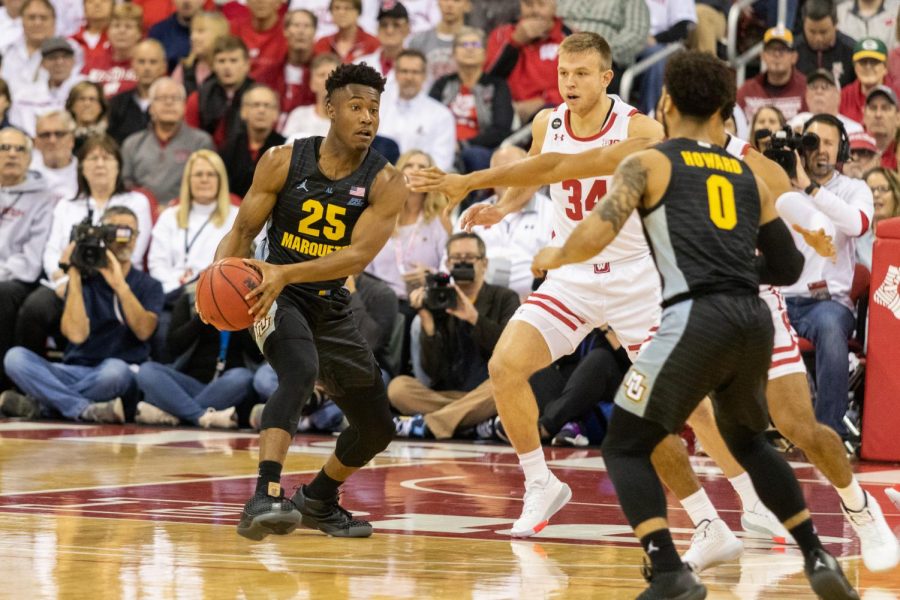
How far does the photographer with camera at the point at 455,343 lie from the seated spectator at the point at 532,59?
2954 mm

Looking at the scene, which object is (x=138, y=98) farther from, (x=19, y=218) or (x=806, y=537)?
(x=806, y=537)

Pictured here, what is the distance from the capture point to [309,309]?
7.21m

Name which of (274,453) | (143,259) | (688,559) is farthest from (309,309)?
(143,259)

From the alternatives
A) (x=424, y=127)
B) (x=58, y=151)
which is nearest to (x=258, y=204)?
(x=424, y=127)

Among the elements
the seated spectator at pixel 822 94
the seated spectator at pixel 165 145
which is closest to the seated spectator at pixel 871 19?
the seated spectator at pixel 822 94

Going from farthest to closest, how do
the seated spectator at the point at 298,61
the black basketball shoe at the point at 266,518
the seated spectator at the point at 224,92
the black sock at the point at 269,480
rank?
the seated spectator at the point at 298,61, the seated spectator at the point at 224,92, the black sock at the point at 269,480, the black basketball shoe at the point at 266,518

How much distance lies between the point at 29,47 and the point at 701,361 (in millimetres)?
13184

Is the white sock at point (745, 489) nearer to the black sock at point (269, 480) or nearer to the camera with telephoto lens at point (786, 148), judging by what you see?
the camera with telephoto lens at point (786, 148)

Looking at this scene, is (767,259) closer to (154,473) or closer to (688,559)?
(688,559)

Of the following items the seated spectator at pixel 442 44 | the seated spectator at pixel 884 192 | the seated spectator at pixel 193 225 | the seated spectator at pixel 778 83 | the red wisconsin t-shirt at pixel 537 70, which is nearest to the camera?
the seated spectator at pixel 884 192

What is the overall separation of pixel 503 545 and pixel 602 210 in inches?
86.2

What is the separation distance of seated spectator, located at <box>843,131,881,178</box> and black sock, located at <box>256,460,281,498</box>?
284 inches

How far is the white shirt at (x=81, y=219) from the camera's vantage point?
1364 centimetres

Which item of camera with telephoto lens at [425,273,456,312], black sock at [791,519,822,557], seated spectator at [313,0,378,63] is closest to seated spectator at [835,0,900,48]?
seated spectator at [313,0,378,63]
